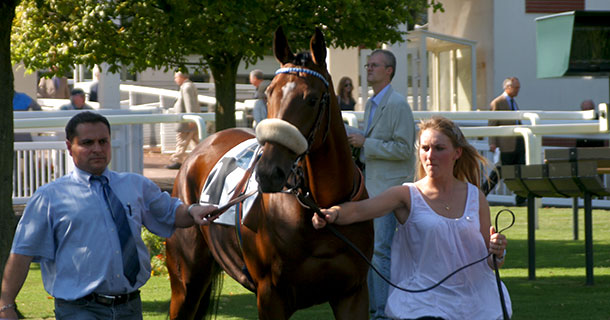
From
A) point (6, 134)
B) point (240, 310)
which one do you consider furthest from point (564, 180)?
point (6, 134)

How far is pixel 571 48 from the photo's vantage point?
823 centimetres

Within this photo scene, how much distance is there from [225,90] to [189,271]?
4.87 metres

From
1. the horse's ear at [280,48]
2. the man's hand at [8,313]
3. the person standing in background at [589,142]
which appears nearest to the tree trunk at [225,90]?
the horse's ear at [280,48]

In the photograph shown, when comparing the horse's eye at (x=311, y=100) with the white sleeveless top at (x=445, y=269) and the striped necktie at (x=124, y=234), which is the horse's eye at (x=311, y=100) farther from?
the striped necktie at (x=124, y=234)

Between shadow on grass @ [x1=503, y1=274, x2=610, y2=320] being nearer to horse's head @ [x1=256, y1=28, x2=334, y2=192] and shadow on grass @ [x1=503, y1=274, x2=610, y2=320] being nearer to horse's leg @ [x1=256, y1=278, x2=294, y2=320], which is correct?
horse's leg @ [x1=256, y1=278, x2=294, y2=320]

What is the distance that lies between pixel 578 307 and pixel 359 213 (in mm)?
3781

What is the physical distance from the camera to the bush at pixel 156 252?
31.9 ft

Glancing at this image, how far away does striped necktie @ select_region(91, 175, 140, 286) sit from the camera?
4109 mm

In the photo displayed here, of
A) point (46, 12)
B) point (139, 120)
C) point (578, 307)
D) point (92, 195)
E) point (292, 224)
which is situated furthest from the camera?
point (139, 120)

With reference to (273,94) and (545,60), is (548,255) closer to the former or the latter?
(545,60)

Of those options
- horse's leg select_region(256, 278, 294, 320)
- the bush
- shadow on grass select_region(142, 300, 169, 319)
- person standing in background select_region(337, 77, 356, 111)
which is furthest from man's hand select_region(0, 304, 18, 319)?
person standing in background select_region(337, 77, 356, 111)

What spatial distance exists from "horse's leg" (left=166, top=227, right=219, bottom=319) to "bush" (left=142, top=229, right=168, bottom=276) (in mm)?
3312

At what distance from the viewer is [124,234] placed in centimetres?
412

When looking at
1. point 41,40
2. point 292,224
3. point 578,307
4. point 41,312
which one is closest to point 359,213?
point 292,224
